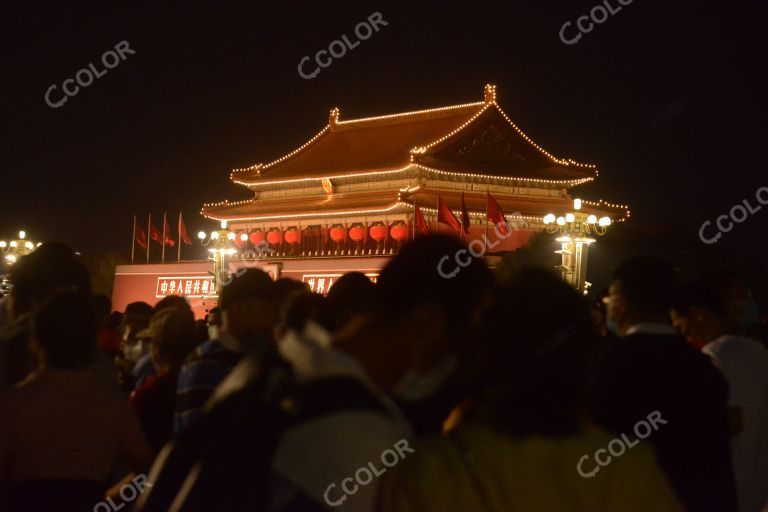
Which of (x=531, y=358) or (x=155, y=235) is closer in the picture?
(x=531, y=358)

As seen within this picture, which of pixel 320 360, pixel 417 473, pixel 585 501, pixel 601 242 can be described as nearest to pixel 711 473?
pixel 585 501

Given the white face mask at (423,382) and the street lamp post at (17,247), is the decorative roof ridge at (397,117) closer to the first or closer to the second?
the street lamp post at (17,247)

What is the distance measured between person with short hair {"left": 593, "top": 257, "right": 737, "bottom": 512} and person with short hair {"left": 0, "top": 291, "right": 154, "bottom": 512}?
72.5 inches

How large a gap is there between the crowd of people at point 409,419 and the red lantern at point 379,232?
86.6ft

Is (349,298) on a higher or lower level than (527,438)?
higher

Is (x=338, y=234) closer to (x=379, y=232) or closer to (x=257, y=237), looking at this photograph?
(x=379, y=232)

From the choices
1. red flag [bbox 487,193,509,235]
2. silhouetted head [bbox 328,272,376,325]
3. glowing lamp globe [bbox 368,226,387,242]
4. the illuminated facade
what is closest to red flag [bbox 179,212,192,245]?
the illuminated facade

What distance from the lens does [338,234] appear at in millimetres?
31516

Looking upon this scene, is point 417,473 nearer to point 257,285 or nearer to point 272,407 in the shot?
point 272,407

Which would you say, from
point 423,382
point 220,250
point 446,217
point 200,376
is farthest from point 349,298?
point 220,250

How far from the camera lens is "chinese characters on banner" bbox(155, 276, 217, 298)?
2986cm

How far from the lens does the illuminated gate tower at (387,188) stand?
29.3 meters

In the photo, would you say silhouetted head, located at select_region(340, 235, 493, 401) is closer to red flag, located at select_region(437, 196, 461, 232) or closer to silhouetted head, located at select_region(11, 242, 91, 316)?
silhouetted head, located at select_region(11, 242, 91, 316)

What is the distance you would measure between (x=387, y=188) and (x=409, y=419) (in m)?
28.9
